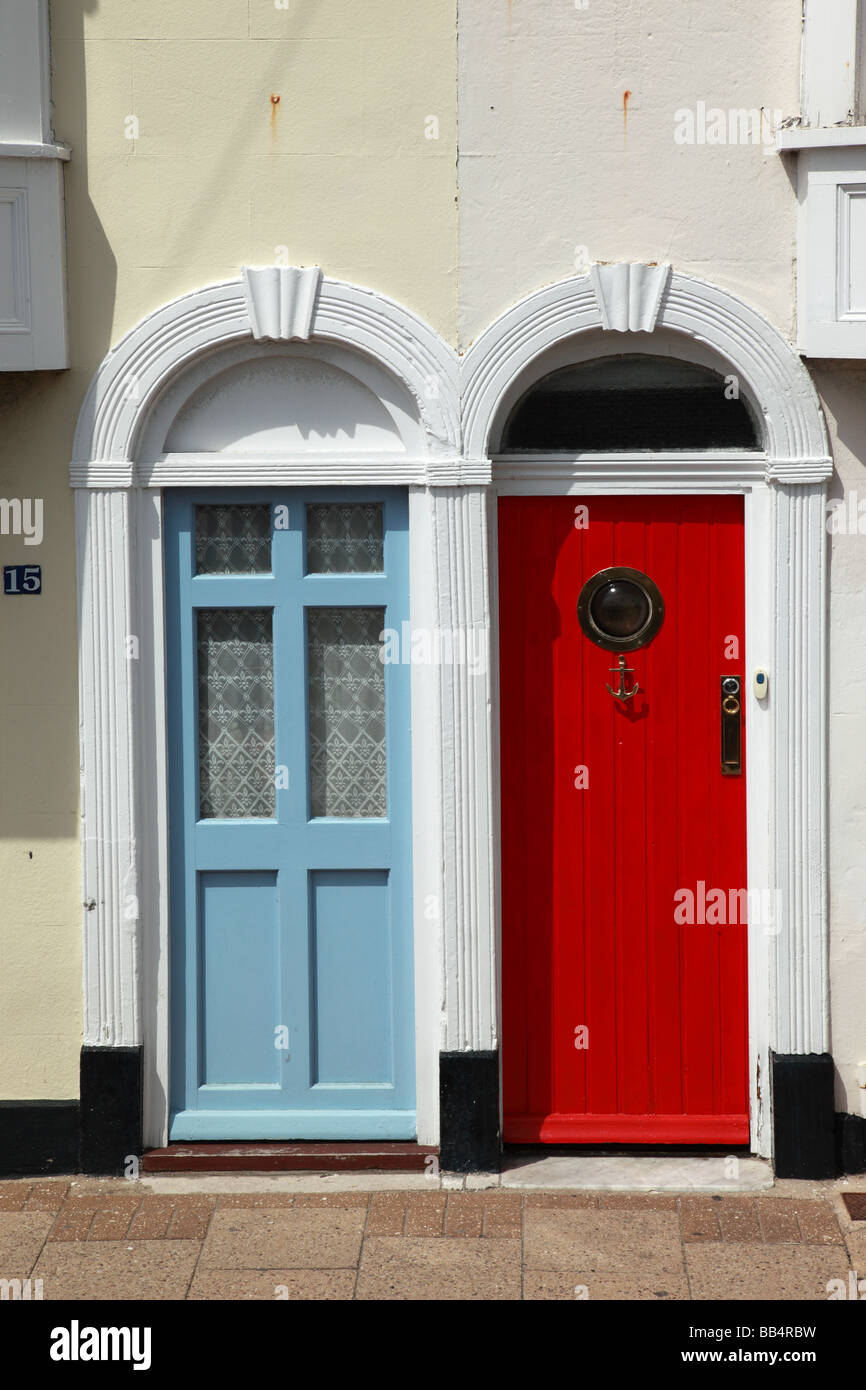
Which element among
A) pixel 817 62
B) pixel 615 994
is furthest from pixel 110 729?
pixel 817 62

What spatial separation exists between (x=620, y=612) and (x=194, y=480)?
1.54 metres

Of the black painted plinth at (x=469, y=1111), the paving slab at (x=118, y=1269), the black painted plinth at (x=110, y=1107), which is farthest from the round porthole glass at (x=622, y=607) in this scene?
the paving slab at (x=118, y=1269)

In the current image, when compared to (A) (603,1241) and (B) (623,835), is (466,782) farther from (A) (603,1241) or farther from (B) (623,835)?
(A) (603,1241)

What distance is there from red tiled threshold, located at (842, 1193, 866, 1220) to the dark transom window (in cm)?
255

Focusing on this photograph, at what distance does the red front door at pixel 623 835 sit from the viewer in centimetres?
539

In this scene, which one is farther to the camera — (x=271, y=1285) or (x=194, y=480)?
(x=194, y=480)

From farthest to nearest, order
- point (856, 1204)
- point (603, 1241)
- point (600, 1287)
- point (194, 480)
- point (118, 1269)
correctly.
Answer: point (194, 480), point (856, 1204), point (603, 1241), point (118, 1269), point (600, 1287)

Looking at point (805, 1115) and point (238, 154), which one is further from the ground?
point (238, 154)

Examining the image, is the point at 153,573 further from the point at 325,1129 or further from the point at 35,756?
the point at 325,1129

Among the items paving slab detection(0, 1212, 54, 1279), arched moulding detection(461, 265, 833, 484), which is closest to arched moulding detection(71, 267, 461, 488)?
arched moulding detection(461, 265, 833, 484)

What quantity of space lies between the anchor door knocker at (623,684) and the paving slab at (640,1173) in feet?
5.35

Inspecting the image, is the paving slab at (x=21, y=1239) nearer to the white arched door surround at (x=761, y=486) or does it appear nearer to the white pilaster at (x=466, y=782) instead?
the white pilaster at (x=466, y=782)

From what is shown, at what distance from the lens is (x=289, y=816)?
5449mm

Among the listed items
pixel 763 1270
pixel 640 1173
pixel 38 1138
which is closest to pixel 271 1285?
pixel 38 1138
